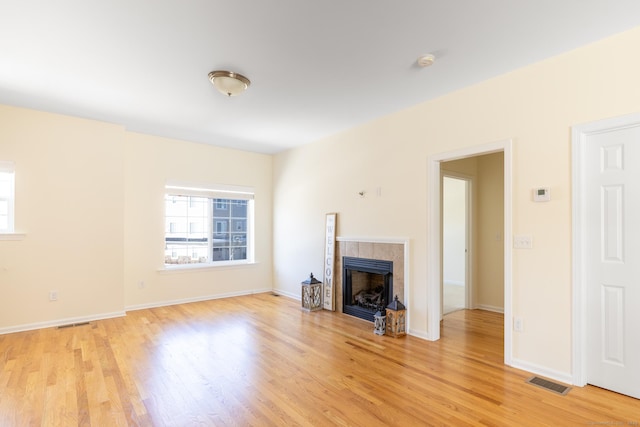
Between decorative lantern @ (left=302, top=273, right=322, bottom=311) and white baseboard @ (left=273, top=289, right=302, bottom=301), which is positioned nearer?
decorative lantern @ (left=302, top=273, right=322, bottom=311)

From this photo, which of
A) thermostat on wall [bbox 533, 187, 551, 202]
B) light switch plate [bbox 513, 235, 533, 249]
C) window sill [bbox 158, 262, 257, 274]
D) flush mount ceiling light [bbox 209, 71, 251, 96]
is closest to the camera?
thermostat on wall [bbox 533, 187, 551, 202]

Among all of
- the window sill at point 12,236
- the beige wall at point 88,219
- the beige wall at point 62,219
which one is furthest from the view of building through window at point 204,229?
the window sill at point 12,236

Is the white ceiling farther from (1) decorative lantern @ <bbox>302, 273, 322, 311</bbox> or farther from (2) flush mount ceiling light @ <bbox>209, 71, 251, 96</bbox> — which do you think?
(1) decorative lantern @ <bbox>302, 273, 322, 311</bbox>

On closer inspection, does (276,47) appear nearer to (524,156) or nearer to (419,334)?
(524,156)

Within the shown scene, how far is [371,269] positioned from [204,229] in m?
3.12

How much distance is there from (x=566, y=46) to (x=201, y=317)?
4918 millimetres

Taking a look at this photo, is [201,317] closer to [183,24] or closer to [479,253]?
[183,24]

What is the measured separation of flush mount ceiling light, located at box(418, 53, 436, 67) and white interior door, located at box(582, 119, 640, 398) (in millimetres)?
1342

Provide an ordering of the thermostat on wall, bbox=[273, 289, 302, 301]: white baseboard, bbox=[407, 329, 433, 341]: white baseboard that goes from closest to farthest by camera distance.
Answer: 1. the thermostat on wall
2. bbox=[407, 329, 433, 341]: white baseboard
3. bbox=[273, 289, 302, 301]: white baseboard

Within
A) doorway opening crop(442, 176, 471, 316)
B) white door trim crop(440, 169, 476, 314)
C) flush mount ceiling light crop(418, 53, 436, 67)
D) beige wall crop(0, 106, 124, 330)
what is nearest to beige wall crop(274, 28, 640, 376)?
flush mount ceiling light crop(418, 53, 436, 67)

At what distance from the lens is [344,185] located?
4.85 m

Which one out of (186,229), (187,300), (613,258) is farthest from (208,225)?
(613,258)

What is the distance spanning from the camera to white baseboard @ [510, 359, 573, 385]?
2602mm

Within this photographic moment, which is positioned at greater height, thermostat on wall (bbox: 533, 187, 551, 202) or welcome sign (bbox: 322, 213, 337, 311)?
thermostat on wall (bbox: 533, 187, 551, 202)
